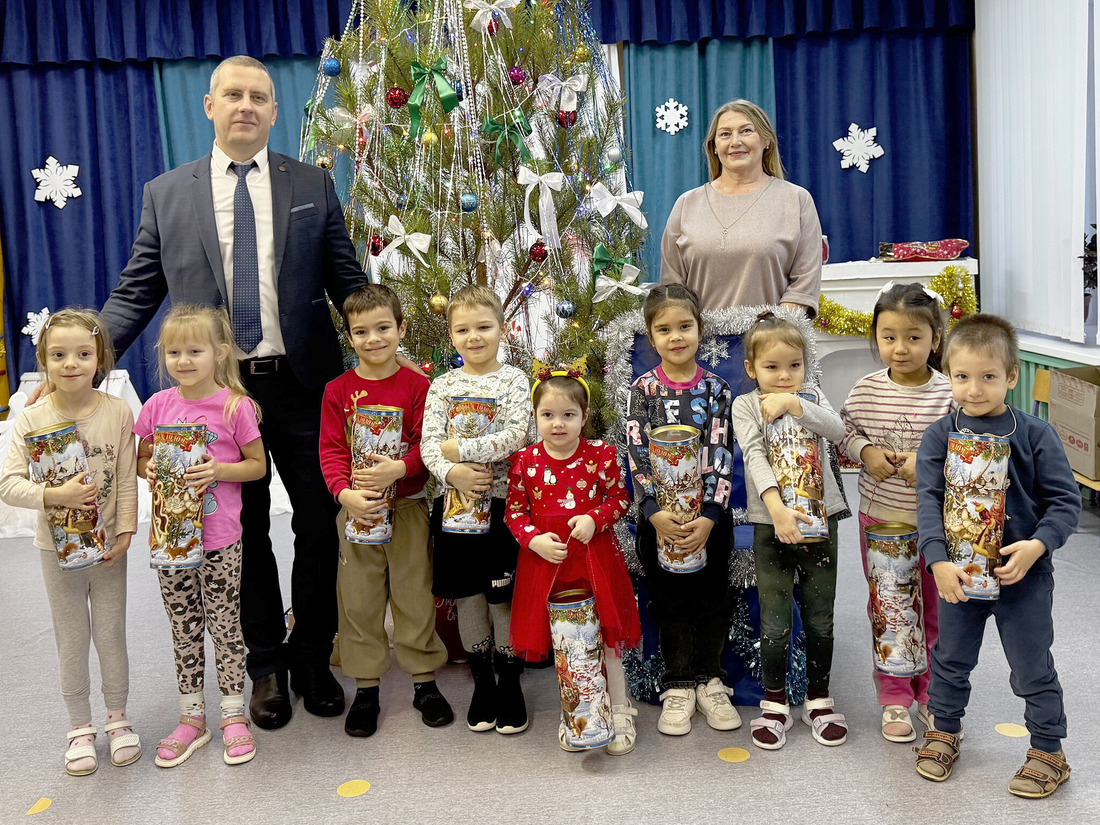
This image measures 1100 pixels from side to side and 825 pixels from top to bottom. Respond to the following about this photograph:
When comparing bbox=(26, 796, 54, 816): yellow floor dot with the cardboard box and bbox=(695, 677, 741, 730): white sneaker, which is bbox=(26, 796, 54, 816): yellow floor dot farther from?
the cardboard box

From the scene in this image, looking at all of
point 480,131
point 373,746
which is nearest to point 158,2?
point 480,131

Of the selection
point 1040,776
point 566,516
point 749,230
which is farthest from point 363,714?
point 749,230

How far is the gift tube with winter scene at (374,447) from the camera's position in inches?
87.7

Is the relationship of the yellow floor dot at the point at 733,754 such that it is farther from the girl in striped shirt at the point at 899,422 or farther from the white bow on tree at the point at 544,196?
the white bow on tree at the point at 544,196

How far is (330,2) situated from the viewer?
5461 millimetres

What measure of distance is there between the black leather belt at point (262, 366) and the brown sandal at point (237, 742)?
888mm

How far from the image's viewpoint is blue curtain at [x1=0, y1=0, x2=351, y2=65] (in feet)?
17.8

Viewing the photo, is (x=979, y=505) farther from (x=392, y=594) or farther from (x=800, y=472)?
(x=392, y=594)

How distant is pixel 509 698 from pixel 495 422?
2.42ft

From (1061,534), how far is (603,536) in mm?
969

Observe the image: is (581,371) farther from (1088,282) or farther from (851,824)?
(1088,282)

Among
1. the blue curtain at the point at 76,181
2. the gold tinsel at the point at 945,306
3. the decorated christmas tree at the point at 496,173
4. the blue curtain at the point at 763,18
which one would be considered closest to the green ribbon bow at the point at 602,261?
the decorated christmas tree at the point at 496,173

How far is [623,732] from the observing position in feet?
7.46

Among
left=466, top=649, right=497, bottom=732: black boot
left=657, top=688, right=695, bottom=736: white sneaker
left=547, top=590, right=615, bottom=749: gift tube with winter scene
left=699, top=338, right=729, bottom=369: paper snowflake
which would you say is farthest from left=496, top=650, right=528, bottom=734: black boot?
left=699, top=338, right=729, bottom=369: paper snowflake
